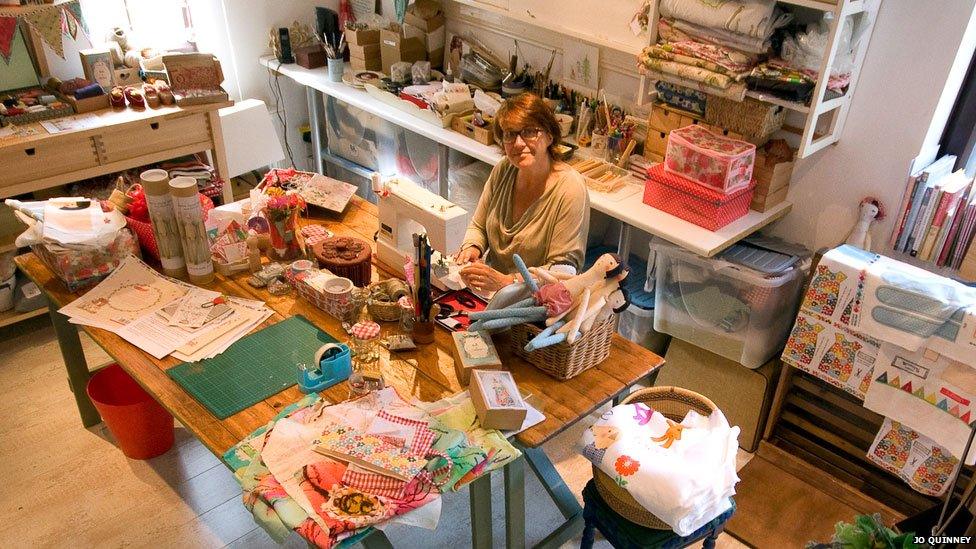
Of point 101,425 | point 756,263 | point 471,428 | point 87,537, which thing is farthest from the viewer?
point 101,425

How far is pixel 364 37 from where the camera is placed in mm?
3979

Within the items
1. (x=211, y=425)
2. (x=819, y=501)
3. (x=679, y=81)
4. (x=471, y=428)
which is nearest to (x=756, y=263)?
(x=679, y=81)

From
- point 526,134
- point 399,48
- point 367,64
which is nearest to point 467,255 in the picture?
point 526,134

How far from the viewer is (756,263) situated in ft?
8.89

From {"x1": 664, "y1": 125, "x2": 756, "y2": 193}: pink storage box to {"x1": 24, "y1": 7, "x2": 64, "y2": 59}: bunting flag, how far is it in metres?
2.80

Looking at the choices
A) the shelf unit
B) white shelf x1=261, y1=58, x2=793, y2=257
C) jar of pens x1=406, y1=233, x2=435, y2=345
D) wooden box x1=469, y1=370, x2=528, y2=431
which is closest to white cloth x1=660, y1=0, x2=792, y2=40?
the shelf unit

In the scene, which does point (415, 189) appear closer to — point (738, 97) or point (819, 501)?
point (738, 97)

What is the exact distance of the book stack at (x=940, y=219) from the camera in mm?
2500

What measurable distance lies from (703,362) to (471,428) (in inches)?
61.1

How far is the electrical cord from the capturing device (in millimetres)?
4324

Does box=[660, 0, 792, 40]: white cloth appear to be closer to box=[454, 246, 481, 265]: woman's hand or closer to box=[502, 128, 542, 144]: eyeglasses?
box=[502, 128, 542, 144]: eyeglasses

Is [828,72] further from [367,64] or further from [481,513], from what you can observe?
[367,64]

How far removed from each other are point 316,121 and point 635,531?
3118mm

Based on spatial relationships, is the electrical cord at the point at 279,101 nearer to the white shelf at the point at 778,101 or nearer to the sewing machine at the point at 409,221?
the sewing machine at the point at 409,221
